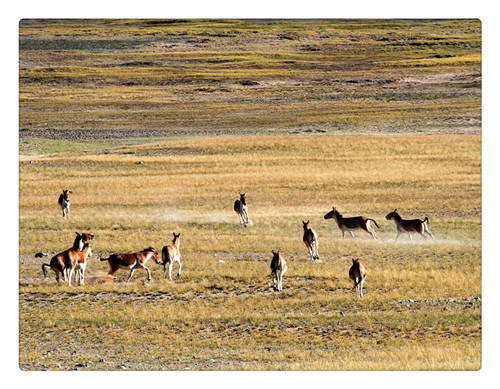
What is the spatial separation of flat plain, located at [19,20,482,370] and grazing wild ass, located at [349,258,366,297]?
0.40 meters

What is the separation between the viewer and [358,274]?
16.9 m

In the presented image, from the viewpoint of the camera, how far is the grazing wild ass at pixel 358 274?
55.1ft

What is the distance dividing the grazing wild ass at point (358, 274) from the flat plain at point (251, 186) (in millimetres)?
400

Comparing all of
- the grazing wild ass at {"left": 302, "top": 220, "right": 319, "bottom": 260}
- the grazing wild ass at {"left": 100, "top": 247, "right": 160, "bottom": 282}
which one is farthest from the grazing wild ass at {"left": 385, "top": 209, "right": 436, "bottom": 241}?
the grazing wild ass at {"left": 100, "top": 247, "right": 160, "bottom": 282}

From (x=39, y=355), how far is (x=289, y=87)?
1443 inches

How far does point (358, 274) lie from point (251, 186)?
560 inches

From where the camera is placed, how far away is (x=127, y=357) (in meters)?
14.8

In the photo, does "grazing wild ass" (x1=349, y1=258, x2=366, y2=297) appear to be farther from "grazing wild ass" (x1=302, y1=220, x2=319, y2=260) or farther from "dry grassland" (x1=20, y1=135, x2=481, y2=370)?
"grazing wild ass" (x1=302, y1=220, x2=319, y2=260)

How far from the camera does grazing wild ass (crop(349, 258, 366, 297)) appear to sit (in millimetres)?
16797

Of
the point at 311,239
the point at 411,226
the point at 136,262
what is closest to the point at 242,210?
the point at 311,239

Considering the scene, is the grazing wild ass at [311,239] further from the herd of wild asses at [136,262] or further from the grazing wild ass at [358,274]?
the grazing wild ass at [358,274]

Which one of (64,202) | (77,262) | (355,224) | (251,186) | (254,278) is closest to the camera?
(77,262)

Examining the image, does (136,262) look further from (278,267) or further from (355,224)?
(355,224)

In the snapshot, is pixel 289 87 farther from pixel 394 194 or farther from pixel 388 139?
pixel 394 194
